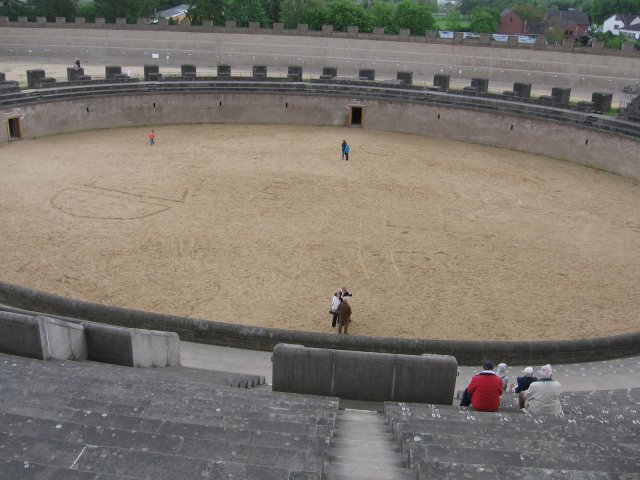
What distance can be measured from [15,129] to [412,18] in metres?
39.8

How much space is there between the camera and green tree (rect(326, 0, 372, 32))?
55.2 meters

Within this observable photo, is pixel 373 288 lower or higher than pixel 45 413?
lower

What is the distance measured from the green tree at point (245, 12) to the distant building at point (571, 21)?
59.0 m

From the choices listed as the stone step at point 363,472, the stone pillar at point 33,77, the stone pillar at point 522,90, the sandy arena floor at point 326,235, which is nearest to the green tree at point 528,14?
the stone pillar at point 522,90

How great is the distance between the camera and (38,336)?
9.74m

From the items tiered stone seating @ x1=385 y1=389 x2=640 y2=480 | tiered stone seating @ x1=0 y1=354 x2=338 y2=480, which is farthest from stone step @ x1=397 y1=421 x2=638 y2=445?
tiered stone seating @ x1=0 y1=354 x2=338 y2=480

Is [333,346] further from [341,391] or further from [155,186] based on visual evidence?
[155,186]

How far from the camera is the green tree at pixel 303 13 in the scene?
56.7m

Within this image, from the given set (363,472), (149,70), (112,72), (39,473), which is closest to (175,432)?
(39,473)

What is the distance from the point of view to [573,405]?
971 centimetres

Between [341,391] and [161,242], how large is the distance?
11.6 metres

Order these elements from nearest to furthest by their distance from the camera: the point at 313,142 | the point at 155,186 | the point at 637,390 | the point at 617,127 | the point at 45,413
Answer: the point at 45,413 < the point at 637,390 < the point at 155,186 < the point at 617,127 < the point at 313,142

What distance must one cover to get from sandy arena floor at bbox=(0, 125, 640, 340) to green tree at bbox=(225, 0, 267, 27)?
92.9ft

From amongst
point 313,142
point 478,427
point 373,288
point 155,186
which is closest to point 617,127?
point 313,142
